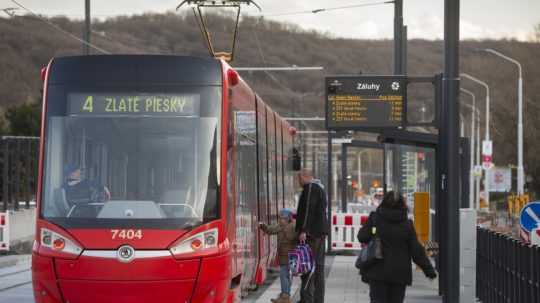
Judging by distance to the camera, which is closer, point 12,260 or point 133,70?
point 133,70

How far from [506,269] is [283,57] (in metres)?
143

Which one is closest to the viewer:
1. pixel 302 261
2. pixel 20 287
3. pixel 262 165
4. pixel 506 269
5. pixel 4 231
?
pixel 506 269

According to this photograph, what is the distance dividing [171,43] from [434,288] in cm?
12020

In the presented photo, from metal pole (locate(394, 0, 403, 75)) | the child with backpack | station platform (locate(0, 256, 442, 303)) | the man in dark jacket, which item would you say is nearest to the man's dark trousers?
the man in dark jacket

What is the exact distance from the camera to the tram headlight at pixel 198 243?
42.8 feet

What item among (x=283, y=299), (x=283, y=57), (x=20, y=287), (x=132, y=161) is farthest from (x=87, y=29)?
(x=283, y=57)

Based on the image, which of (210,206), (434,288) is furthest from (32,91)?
(210,206)

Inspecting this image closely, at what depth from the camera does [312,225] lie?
16312 millimetres

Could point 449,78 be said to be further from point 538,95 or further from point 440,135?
point 538,95

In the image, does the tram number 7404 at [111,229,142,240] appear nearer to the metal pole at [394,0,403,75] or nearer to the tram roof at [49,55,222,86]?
the tram roof at [49,55,222,86]

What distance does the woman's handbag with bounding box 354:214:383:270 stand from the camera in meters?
11.9

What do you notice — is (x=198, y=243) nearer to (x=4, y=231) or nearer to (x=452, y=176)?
(x=452, y=176)

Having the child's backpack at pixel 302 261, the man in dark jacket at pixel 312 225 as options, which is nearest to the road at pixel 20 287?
the man in dark jacket at pixel 312 225

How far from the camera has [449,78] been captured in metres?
15.3
